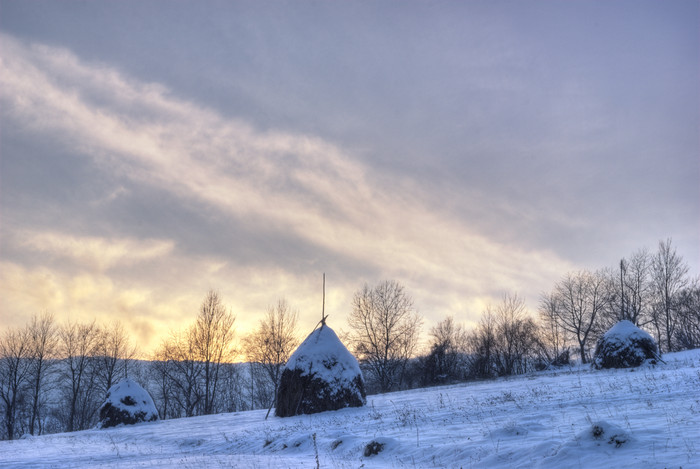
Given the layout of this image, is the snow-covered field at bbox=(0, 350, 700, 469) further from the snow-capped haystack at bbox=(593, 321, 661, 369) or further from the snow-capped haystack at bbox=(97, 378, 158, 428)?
the snow-capped haystack at bbox=(97, 378, 158, 428)

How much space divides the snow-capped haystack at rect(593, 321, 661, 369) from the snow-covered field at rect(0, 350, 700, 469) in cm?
745

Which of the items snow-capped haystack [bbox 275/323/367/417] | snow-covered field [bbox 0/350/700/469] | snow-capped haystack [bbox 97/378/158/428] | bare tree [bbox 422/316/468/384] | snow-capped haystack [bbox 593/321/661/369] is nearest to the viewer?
snow-covered field [bbox 0/350/700/469]

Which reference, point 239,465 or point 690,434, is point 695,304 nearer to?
point 690,434

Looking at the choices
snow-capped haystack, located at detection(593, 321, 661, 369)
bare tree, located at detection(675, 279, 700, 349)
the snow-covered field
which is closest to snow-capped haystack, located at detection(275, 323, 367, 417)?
the snow-covered field

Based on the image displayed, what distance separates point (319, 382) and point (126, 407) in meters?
13.9

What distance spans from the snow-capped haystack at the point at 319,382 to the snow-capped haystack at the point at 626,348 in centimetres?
1319

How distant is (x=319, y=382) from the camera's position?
19.1 meters

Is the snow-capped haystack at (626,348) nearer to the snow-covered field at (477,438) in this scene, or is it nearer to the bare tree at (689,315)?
the snow-covered field at (477,438)

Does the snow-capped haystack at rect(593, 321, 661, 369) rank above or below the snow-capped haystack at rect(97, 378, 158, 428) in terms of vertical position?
above

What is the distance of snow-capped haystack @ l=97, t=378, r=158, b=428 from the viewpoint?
2564cm

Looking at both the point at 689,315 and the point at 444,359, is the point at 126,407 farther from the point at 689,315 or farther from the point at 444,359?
the point at 689,315

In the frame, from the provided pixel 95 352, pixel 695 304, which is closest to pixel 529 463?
pixel 95 352

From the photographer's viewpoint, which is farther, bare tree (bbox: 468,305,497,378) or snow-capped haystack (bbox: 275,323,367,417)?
bare tree (bbox: 468,305,497,378)

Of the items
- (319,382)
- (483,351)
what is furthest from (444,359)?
(319,382)
